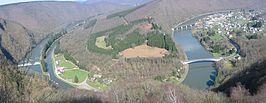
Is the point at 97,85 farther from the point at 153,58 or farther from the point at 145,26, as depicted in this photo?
the point at 145,26

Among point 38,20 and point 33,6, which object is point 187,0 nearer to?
point 38,20

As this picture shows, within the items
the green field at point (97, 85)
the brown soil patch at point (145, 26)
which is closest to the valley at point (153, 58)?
the brown soil patch at point (145, 26)

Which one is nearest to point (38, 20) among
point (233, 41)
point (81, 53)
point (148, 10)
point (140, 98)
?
point (148, 10)

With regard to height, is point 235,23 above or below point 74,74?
above

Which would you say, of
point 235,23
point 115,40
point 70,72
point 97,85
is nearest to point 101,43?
point 115,40

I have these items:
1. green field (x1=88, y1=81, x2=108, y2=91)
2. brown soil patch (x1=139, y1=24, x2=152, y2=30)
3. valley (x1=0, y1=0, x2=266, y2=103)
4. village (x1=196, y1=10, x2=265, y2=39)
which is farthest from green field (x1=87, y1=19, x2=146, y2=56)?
village (x1=196, y1=10, x2=265, y2=39)

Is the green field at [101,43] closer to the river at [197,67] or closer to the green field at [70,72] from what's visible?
the green field at [70,72]
